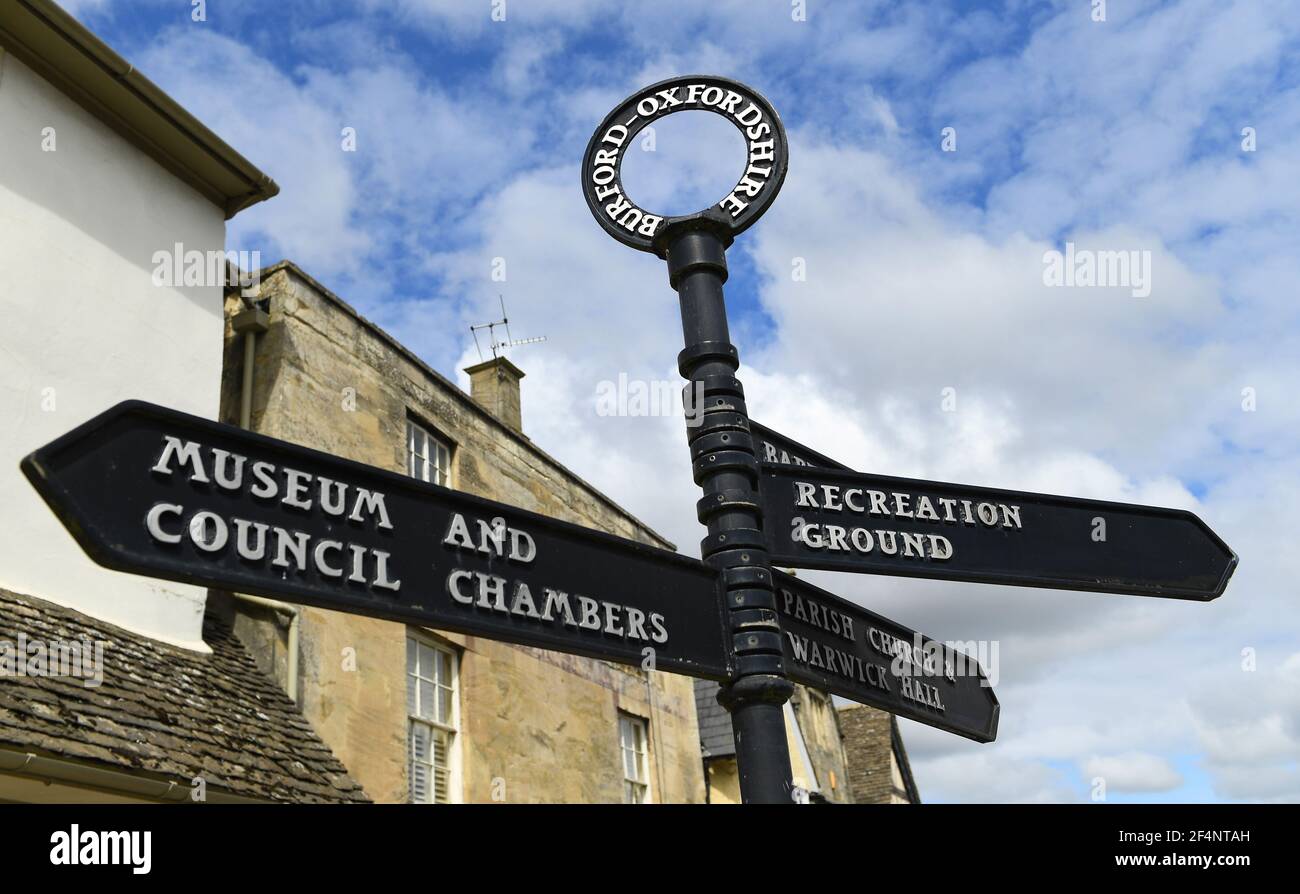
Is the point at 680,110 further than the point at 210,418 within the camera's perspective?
No

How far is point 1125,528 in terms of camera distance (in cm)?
386

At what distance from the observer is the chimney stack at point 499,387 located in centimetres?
1524

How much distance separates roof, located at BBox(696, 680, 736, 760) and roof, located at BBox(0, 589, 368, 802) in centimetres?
1007

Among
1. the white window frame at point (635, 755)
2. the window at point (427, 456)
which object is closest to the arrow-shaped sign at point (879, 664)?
the window at point (427, 456)

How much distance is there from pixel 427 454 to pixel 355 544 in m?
9.88

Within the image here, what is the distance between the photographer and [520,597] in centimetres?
285

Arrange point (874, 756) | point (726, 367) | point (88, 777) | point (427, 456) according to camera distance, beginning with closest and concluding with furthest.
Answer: point (726, 367), point (88, 777), point (427, 456), point (874, 756)

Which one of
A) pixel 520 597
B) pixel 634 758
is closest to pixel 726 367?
pixel 520 597

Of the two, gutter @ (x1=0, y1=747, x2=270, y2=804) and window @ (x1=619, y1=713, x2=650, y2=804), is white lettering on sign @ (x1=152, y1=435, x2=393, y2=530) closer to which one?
gutter @ (x1=0, y1=747, x2=270, y2=804)

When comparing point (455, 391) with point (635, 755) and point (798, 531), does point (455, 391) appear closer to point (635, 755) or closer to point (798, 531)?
point (635, 755)
